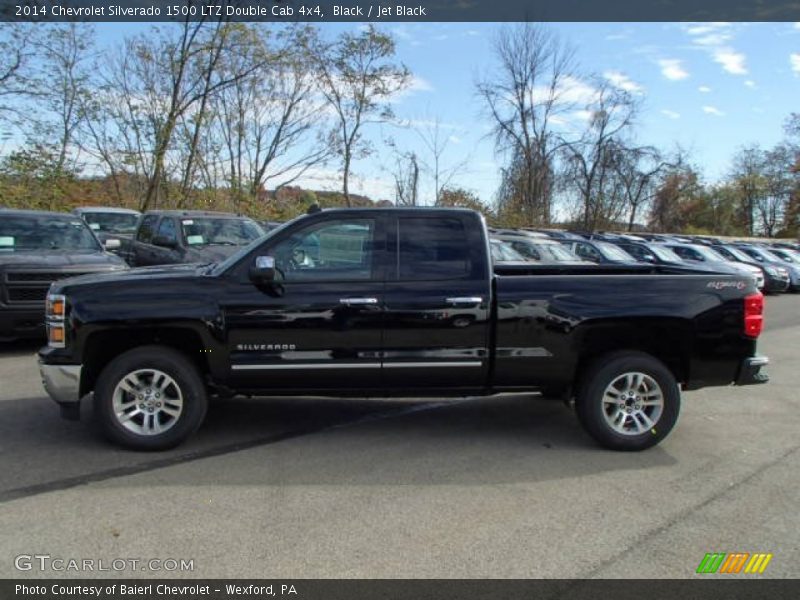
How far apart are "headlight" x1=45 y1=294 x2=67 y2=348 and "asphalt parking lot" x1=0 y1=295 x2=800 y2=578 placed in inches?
33.1

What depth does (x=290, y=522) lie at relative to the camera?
3688mm

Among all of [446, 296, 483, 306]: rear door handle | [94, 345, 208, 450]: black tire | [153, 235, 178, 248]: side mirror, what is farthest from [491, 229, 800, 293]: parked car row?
[94, 345, 208, 450]: black tire

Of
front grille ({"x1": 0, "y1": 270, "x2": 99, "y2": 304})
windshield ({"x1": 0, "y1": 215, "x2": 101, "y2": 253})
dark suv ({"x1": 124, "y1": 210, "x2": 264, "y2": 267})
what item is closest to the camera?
front grille ({"x1": 0, "y1": 270, "x2": 99, "y2": 304})

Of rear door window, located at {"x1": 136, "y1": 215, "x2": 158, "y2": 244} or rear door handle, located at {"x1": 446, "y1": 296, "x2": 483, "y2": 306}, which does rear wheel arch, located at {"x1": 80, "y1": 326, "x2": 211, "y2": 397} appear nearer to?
rear door handle, located at {"x1": 446, "y1": 296, "x2": 483, "y2": 306}

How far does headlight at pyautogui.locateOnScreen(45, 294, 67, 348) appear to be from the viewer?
476 centimetres

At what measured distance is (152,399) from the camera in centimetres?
481

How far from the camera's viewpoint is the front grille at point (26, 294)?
7831mm

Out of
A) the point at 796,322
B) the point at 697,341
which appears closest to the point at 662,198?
the point at 796,322

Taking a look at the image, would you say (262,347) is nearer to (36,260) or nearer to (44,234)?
(36,260)

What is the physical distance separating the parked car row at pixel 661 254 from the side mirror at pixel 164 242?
6020mm

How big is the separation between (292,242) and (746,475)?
152 inches

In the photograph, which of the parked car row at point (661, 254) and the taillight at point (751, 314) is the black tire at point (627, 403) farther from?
the parked car row at point (661, 254)

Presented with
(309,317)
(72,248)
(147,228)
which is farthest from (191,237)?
(309,317)

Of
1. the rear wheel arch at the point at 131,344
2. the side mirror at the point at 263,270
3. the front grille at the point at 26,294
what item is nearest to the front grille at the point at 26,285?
the front grille at the point at 26,294
